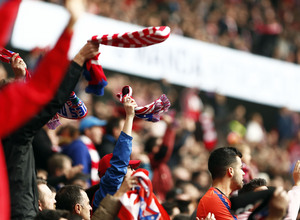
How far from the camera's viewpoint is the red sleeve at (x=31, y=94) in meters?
2.24

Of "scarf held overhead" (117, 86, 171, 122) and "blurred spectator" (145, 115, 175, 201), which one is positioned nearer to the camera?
"scarf held overhead" (117, 86, 171, 122)

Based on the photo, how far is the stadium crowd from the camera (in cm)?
369

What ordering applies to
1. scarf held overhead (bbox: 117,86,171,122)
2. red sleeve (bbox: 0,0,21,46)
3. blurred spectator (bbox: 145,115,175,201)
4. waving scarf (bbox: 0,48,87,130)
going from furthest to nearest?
blurred spectator (bbox: 145,115,175,201) → scarf held overhead (bbox: 117,86,171,122) → waving scarf (bbox: 0,48,87,130) → red sleeve (bbox: 0,0,21,46)

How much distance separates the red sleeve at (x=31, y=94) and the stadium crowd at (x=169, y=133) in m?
0.26

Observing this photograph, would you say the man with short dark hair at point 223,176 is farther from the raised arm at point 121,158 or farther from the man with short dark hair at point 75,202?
the man with short dark hair at point 75,202

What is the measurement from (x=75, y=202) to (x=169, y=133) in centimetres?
323

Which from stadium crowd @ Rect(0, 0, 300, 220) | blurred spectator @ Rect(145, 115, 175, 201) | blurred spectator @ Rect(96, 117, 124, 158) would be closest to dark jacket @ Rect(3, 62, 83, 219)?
stadium crowd @ Rect(0, 0, 300, 220)

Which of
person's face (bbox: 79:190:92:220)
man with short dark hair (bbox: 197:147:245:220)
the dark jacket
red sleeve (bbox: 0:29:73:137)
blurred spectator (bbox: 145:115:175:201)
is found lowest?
blurred spectator (bbox: 145:115:175:201)

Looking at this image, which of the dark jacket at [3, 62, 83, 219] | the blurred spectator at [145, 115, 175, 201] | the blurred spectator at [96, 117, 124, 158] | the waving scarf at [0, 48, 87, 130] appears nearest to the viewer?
the dark jacket at [3, 62, 83, 219]

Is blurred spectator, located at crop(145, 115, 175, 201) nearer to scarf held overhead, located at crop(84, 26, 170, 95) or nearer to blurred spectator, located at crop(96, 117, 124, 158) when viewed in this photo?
blurred spectator, located at crop(96, 117, 124, 158)

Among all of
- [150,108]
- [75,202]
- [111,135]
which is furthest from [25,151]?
[111,135]

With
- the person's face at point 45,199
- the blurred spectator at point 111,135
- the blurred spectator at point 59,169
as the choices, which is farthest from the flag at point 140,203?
the blurred spectator at point 111,135

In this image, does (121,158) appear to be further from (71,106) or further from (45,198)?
(45,198)

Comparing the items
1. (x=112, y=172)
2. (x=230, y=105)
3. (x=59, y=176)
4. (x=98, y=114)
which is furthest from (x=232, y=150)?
(x=230, y=105)
